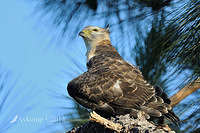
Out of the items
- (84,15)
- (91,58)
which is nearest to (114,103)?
(91,58)

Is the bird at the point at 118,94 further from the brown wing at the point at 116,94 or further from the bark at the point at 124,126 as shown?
the bark at the point at 124,126

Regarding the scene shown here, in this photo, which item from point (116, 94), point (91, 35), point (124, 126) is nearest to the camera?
point (124, 126)

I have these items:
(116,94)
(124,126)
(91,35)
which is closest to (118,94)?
(116,94)

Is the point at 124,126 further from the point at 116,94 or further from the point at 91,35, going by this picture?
the point at 91,35

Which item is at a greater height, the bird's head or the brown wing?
the bird's head

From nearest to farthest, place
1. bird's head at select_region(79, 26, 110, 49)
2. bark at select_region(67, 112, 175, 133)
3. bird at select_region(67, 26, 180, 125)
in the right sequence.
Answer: bark at select_region(67, 112, 175, 133) → bird at select_region(67, 26, 180, 125) → bird's head at select_region(79, 26, 110, 49)

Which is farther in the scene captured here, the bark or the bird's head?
the bird's head

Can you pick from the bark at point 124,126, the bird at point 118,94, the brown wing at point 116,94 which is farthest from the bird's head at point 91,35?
the bark at point 124,126

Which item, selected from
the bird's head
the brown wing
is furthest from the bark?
the bird's head

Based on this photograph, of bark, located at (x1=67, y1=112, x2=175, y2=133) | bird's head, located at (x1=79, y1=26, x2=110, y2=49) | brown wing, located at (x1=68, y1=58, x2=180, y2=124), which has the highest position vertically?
bird's head, located at (x1=79, y1=26, x2=110, y2=49)

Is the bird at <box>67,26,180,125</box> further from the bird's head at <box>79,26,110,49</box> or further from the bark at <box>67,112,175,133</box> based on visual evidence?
the bird's head at <box>79,26,110,49</box>

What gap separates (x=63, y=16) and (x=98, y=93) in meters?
2.82

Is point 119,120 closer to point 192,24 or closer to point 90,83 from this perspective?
point 90,83

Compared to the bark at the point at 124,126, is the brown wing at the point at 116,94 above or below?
above
